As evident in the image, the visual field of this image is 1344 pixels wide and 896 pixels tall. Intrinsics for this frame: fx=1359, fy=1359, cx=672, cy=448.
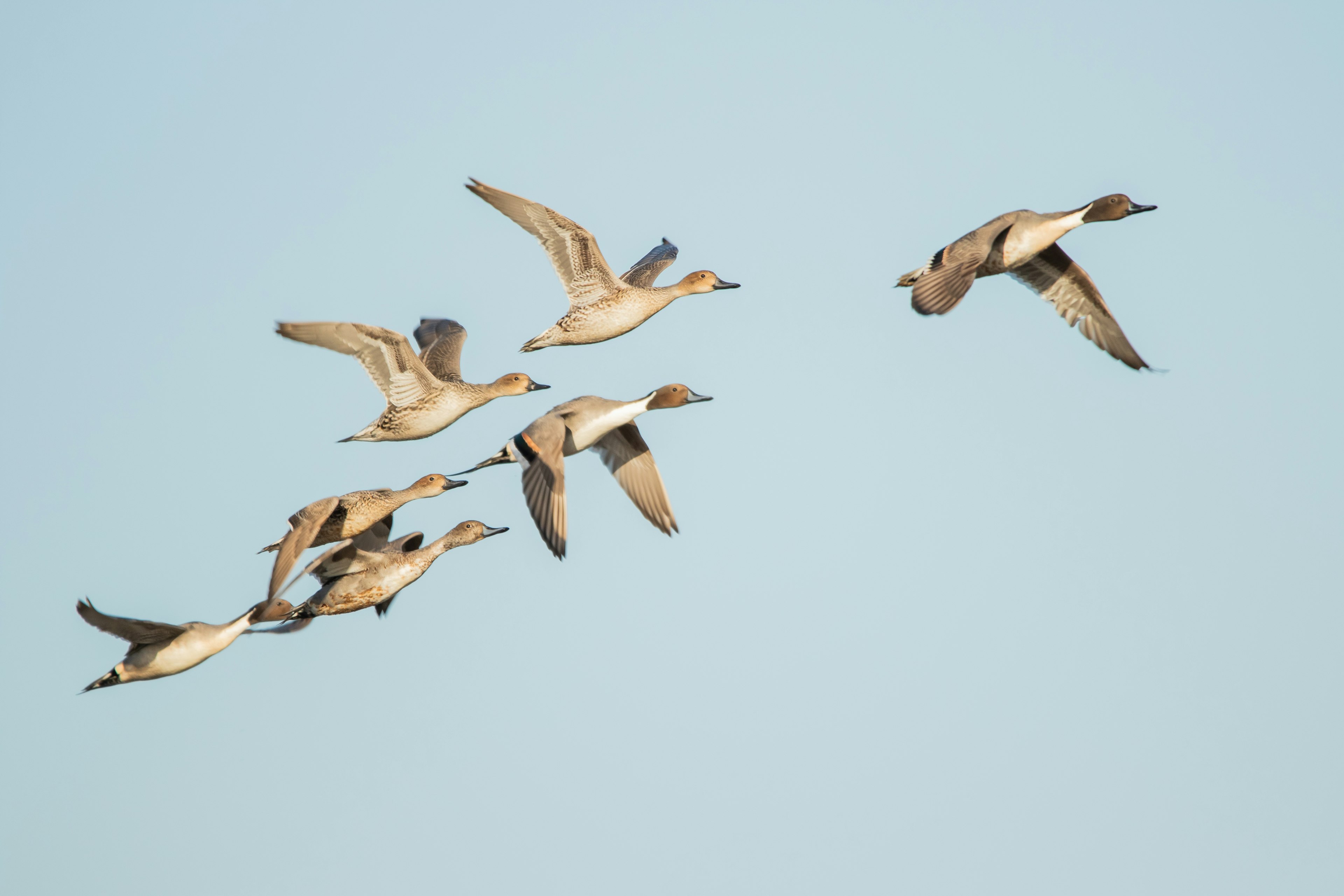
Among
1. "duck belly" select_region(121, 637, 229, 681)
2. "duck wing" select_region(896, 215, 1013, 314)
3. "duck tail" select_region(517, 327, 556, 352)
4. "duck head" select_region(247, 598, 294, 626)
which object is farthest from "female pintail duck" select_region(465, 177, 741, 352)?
"duck belly" select_region(121, 637, 229, 681)

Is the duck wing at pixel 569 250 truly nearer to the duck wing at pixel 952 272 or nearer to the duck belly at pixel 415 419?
the duck belly at pixel 415 419

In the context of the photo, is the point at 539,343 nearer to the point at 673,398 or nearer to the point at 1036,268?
the point at 673,398

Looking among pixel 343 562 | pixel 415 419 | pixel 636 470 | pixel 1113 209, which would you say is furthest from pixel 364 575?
pixel 1113 209

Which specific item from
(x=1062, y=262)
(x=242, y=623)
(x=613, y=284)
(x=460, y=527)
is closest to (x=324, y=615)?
(x=242, y=623)

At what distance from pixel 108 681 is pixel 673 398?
6.91 m

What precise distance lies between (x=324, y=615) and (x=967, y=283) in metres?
7.75

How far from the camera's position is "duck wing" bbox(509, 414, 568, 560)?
42.7 ft

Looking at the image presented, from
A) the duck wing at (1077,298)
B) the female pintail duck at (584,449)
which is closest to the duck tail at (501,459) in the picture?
the female pintail duck at (584,449)

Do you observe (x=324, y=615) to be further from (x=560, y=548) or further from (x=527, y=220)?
(x=527, y=220)

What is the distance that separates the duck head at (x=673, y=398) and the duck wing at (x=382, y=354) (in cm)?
253

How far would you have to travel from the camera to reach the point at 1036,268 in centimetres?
1748

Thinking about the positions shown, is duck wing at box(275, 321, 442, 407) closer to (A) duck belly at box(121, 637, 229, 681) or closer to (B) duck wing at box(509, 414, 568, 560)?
(B) duck wing at box(509, 414, 568, 560)

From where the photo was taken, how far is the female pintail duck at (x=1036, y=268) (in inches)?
554

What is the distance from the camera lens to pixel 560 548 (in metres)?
12.9
